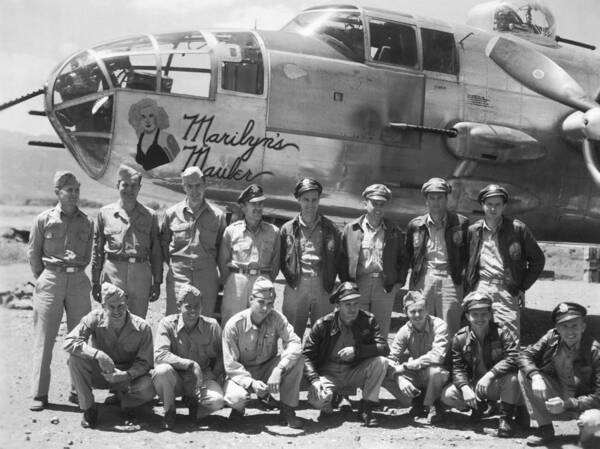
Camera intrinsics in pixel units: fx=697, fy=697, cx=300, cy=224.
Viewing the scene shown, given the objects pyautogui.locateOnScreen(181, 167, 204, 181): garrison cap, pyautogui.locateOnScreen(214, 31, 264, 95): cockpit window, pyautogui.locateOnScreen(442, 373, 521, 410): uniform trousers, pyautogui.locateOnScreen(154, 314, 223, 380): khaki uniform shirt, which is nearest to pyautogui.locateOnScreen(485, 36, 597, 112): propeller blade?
pyautogui.locateOnScreen(214, 31, 264, 95): cockpit window

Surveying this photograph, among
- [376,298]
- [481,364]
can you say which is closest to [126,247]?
[376,298]

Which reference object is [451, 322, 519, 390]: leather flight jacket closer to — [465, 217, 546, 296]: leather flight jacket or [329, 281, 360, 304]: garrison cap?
[465, 217, 546, 296]: leather flight jacket

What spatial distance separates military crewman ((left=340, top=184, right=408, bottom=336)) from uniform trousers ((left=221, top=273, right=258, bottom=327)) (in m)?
0.98

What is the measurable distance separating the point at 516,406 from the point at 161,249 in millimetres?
Answer: 3662

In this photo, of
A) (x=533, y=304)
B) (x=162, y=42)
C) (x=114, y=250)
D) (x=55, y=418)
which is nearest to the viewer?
(x=55, y=418)

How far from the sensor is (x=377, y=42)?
932cm

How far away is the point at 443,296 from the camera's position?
7.03 metres

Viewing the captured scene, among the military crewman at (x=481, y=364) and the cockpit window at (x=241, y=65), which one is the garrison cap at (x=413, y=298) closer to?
the military crewman at (x=481, y=364)

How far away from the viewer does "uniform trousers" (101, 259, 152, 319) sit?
6.66 m

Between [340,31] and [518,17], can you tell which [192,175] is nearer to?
[340,31]

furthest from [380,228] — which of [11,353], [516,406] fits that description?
[11,353]

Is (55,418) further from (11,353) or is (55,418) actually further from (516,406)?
(516,406)

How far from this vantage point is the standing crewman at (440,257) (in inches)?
277

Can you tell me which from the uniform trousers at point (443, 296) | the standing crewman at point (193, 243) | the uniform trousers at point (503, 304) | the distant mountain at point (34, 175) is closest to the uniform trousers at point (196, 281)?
the standing crewman at point (193, 243)
